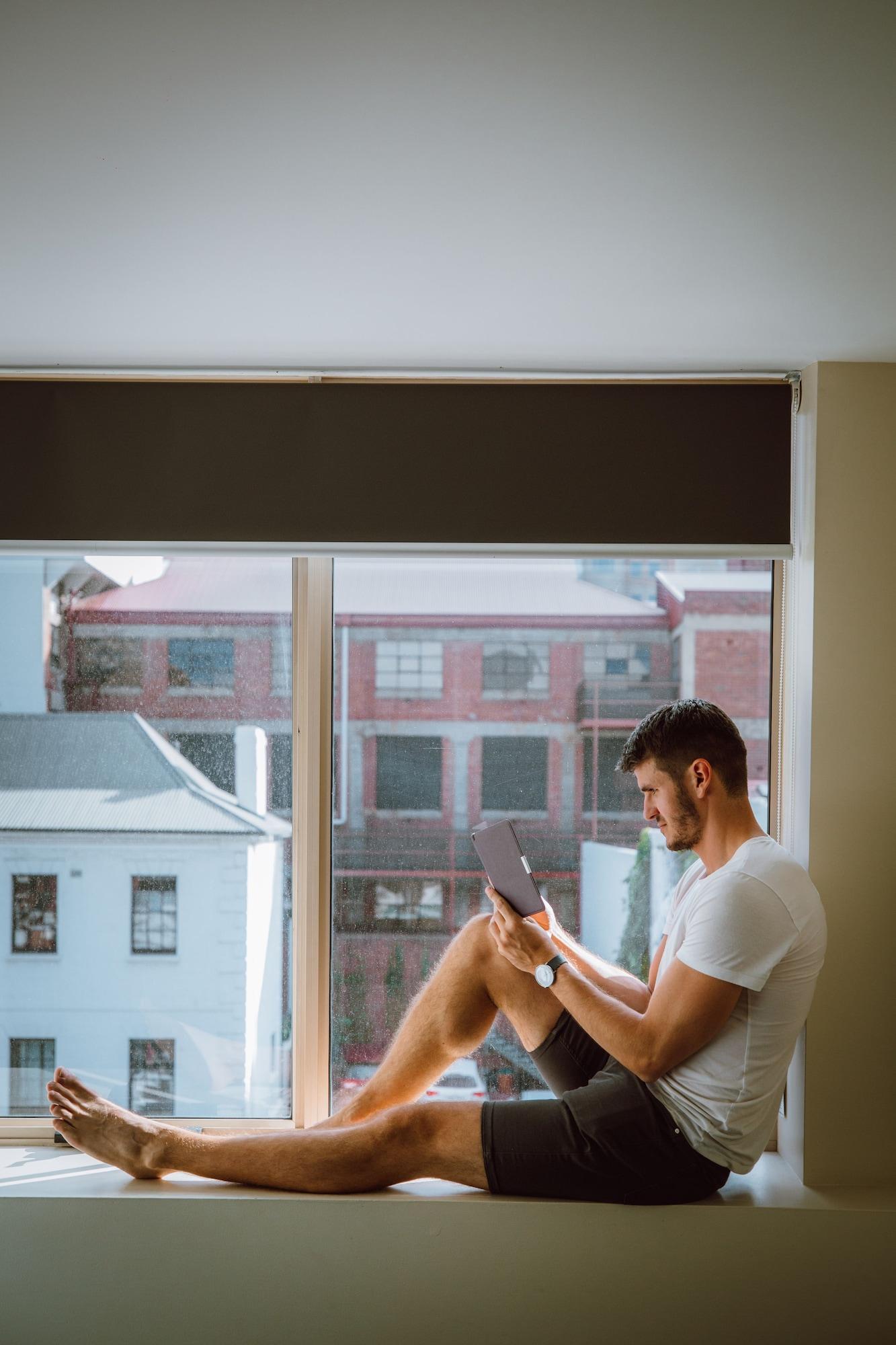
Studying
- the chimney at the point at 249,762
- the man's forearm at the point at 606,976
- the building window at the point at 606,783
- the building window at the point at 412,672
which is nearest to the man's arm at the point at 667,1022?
the man's forearm at the point at 606,976

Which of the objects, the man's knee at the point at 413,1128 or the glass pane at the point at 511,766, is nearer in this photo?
the man's knee at the point at 413,1128

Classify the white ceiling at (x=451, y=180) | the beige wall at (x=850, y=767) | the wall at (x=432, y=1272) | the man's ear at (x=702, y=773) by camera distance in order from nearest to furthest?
the white ceiling at (x=451, y=180) → the wall at (x=432, y=1272) → the man's ear at (x=702, y=773) → the beige wall at (x=850, y=767)

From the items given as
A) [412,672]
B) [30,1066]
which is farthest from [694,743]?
[30,1066]

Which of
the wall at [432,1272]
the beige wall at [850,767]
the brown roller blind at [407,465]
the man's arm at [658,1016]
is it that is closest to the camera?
the man's arm at [658,1016]

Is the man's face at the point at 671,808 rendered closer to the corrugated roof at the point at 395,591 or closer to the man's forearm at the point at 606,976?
the man's forearm at the point at 606,976

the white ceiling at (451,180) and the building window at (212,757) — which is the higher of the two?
the white ceiling at (451,180)

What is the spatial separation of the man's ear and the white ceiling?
952 mm

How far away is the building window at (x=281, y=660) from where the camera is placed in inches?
104

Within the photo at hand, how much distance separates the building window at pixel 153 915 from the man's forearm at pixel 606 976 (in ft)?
3.18

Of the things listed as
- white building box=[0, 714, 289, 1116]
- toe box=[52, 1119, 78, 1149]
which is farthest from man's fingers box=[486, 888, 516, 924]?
toe box=[52, 1119, 78, 1149]

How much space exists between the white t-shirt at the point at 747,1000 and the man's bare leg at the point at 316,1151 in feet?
1.44

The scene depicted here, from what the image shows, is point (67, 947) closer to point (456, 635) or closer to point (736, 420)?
point (456, 635)

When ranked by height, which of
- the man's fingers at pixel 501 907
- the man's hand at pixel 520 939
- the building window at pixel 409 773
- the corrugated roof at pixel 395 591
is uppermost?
the corrugated roof at pixel 395 591

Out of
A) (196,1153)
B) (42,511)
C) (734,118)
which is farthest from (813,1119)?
(42,511)
